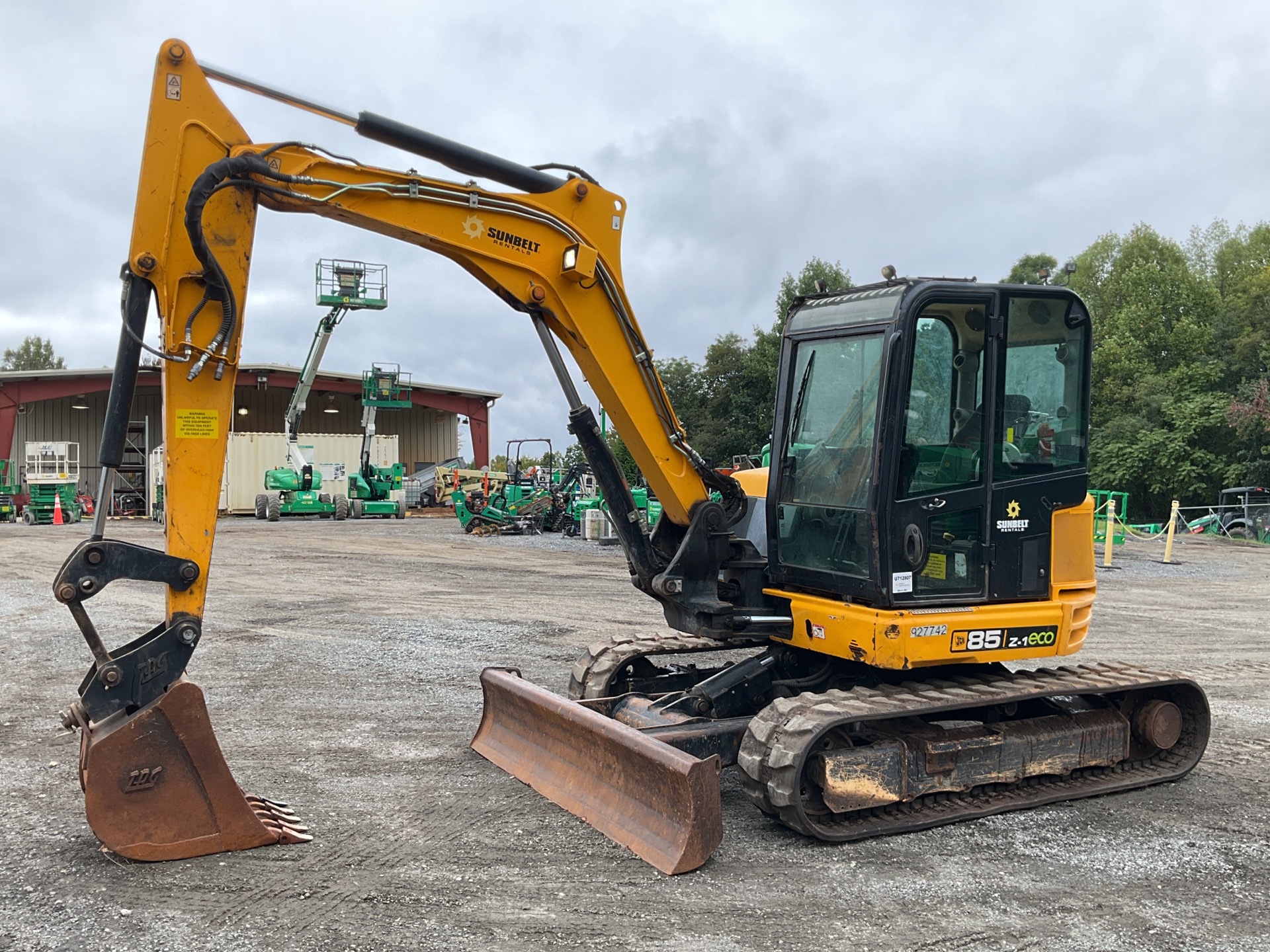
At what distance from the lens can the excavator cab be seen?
18.8 ft

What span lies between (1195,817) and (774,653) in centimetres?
243

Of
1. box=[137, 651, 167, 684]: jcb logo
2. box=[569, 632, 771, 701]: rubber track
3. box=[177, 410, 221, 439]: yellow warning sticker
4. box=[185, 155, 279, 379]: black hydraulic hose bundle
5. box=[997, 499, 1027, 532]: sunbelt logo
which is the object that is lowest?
box=[569, 632, 771, 701]: rubber track

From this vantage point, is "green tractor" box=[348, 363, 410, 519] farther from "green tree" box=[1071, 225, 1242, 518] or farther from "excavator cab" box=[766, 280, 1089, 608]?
"excavator cab" box=[766, 280, 1089, 608]

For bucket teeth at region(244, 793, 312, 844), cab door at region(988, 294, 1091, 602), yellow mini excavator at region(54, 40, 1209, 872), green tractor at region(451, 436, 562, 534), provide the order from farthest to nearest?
1. green tractor at region(451, 436, 562, 534)
2. cab door at region(988, 294, 1091, 602)
3. bucket teeth at region(244, 793, 312, 844)
4. yellow mini excavator at region(54, 40, 1209, 872)

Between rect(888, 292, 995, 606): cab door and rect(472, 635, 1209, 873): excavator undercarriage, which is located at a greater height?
rect(888, 292, 995, 606): cab door

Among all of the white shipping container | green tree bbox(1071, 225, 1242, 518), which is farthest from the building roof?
green tree bbox(1071, 225, 1242, 518)

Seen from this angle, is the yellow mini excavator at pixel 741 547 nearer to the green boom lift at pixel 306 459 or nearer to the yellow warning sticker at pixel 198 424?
the yellow warning sticker at pixel 198 424

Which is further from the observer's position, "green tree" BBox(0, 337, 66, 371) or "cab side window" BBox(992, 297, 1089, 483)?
"green tree" BBox(0, 337, 66, 371)

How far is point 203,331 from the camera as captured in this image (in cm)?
520

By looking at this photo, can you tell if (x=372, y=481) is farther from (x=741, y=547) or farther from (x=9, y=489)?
(x=741, y=547)

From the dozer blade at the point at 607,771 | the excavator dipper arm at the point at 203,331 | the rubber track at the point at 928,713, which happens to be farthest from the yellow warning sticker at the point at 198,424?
the rubber track at the point at 928,713

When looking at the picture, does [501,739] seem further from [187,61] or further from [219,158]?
[187,61]

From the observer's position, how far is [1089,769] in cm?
650

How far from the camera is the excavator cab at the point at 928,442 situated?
5719mm
